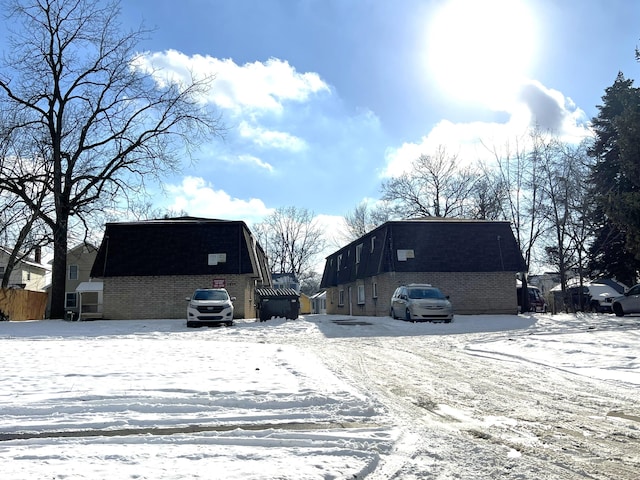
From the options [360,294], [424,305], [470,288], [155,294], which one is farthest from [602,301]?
[155,294]

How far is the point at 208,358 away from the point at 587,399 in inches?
269

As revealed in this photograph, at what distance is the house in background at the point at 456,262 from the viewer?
90.4 ft

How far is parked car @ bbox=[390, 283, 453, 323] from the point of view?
20.8m

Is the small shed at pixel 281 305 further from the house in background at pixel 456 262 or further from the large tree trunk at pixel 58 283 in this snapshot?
the large tree trunk at pixel 58 283

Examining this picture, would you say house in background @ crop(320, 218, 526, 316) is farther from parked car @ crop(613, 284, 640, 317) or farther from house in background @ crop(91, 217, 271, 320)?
house in background @ crop(91, 217, 271, 320)

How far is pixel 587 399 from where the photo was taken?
21.7 ft

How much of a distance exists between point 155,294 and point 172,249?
2501 mm

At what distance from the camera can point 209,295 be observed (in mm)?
22391

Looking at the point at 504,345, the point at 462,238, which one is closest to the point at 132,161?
the point at 462,238

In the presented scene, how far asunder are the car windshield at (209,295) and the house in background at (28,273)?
3390cm

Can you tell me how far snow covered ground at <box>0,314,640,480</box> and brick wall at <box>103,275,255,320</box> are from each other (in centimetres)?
1564

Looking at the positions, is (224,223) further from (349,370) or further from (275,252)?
(275,252)

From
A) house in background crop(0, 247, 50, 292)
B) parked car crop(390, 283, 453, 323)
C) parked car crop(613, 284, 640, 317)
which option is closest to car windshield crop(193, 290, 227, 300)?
parked car crop(390, 283, 453, 323)

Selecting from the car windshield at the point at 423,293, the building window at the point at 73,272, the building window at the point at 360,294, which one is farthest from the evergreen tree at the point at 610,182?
the building window at the point at 73,272
